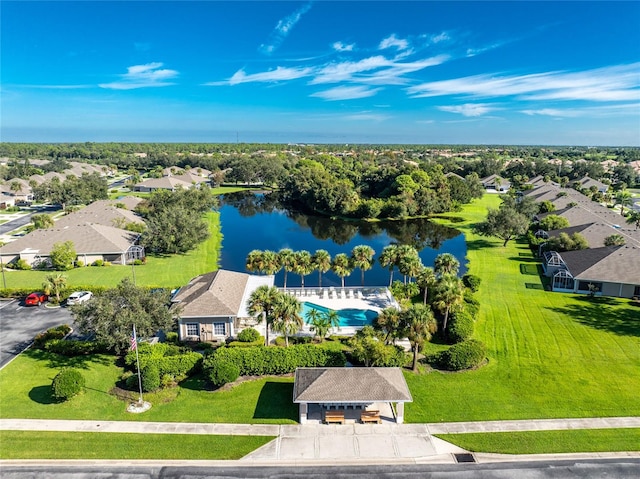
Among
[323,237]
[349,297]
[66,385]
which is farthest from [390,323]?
[323,237]

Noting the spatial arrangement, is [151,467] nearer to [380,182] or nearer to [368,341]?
[368,341]

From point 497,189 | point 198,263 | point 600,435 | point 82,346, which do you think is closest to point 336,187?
point 198,263

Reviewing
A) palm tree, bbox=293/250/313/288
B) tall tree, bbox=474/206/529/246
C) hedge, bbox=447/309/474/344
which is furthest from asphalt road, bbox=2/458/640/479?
tall tree, bbox=474/206/529/246

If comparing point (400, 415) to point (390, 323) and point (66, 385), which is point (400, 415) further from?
point (66, 385)

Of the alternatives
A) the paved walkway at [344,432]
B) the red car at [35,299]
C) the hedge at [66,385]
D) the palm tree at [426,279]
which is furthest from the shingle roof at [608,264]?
the red car at [35,299]

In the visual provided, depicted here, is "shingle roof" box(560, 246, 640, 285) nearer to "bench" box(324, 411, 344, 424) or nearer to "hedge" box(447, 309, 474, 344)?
"hedge" box(447, 309, 474, 344)

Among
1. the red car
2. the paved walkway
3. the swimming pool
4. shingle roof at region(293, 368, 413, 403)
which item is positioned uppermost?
shingle roof at region(293, 368, 413, 403)
